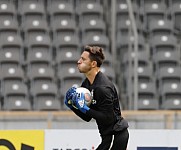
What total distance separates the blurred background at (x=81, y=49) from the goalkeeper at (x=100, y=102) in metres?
5.97

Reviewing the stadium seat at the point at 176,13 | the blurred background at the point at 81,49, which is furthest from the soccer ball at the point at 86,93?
the stadium seat at the point at 176,13

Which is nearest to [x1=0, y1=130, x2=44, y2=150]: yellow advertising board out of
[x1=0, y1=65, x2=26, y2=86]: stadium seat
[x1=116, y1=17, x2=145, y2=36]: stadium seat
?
[x1=0, y1=65, x2=26, y2=86]: stadium seat

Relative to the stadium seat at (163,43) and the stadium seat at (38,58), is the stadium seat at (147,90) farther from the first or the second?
the stadium seat at (38,58)

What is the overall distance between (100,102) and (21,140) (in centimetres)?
262

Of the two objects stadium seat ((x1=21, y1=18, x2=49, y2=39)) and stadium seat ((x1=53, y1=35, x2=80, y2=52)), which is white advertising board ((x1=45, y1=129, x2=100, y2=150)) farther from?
stadium seat ((x1=21, y1=18, x2=49, y2=39))

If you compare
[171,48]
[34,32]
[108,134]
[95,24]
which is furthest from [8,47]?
[108,134]

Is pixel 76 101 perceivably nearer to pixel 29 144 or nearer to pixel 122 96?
pixel 29 144

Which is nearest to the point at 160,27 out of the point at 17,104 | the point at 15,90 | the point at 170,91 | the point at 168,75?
the point at 168,75

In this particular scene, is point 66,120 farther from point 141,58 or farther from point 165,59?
point 165,59

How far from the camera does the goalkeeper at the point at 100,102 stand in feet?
18.3

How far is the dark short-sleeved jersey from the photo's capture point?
18.3 ft

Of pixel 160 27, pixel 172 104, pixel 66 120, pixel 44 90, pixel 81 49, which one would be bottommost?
pixel 172 104

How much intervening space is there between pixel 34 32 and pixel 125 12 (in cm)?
192

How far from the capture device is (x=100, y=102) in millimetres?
5586
